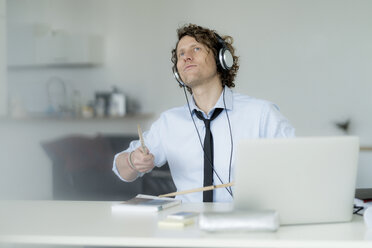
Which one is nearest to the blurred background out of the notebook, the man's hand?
the man's hand

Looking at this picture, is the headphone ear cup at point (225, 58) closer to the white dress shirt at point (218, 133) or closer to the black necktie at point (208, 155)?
the white dress shirt at point (218, 133)

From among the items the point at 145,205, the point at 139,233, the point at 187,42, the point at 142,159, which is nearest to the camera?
the point at 139,233

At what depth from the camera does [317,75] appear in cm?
473

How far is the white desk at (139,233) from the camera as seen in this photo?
1.30m

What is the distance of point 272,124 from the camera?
90.4 inches

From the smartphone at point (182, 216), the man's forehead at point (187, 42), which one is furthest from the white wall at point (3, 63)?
the smartphone at point (182, 216)

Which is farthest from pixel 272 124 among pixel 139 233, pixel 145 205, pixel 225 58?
pixel 139 233

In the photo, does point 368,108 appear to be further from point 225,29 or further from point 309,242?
point 309,242

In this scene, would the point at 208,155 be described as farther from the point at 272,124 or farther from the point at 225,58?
the point at 225,58

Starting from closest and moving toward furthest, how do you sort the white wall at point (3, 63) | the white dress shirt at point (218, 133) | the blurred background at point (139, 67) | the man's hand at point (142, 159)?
the man's hand at point (142, 159) → the white dress shirt at point (218, 133) → the blurred background at point (139, 67) → the white wall at point (3, 63)

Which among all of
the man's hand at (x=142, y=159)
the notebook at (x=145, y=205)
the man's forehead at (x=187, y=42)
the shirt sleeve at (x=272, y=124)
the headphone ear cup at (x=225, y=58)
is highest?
the man's forehead at (x=187, y=42)

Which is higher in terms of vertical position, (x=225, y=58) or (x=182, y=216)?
(x=225, y=58)

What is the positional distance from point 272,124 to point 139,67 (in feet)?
11.6

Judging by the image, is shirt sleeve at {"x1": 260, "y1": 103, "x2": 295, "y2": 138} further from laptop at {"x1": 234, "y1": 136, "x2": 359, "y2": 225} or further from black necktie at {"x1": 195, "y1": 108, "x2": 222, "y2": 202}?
laptop at {"x1": 234, "y1": 136, "x2": 359, "y2": 225}
